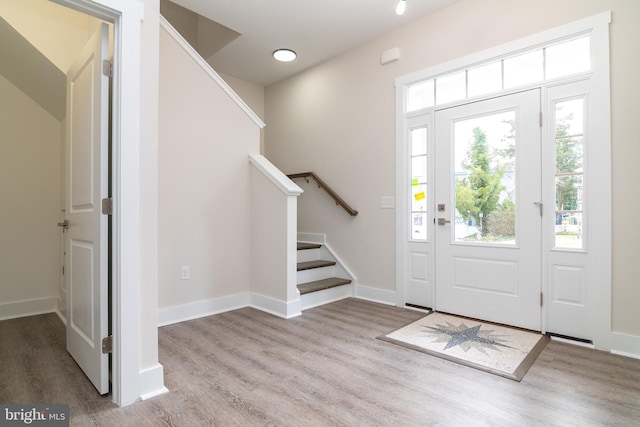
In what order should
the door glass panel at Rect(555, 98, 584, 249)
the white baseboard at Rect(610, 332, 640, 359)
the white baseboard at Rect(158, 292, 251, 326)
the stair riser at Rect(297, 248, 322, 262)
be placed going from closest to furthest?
1. the white baseboard at Rect(610, 332, 640, 359)
2. the door glass panel at Rect(555, 98, 584, 249)
3. the white baseboard at Rect(158, 292, 251, 326)
4. the stair riser at Rect(297, 248, 322, 262)

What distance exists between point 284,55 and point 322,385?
12.0ft

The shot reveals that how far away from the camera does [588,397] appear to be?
1.86 m

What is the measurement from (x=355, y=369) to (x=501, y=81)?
8.81 ft

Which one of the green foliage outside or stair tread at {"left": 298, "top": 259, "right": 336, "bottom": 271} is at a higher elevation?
the green foliage outside

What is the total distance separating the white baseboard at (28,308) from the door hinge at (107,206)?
2468mm

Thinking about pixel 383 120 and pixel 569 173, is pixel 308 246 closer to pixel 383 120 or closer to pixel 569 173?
pixel 383 120

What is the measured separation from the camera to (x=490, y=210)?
10.2 ft

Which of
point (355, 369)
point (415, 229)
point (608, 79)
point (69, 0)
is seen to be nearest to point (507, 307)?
point (415, 229)

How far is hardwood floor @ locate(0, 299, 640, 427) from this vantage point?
5.51 ft

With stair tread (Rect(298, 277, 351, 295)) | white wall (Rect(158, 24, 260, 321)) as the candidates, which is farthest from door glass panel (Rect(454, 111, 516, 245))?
white wall (Rect(158, 24, 260, 321))

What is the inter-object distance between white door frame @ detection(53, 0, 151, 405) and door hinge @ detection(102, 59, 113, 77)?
0.11m

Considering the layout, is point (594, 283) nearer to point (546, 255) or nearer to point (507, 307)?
point (546, 255)

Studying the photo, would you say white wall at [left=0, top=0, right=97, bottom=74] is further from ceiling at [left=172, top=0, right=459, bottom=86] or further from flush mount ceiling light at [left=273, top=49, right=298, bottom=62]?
flush mount ceiling light at [left=273, top=49, right=298, bottom=62]

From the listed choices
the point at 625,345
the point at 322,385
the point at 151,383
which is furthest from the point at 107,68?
the point at 625,345
